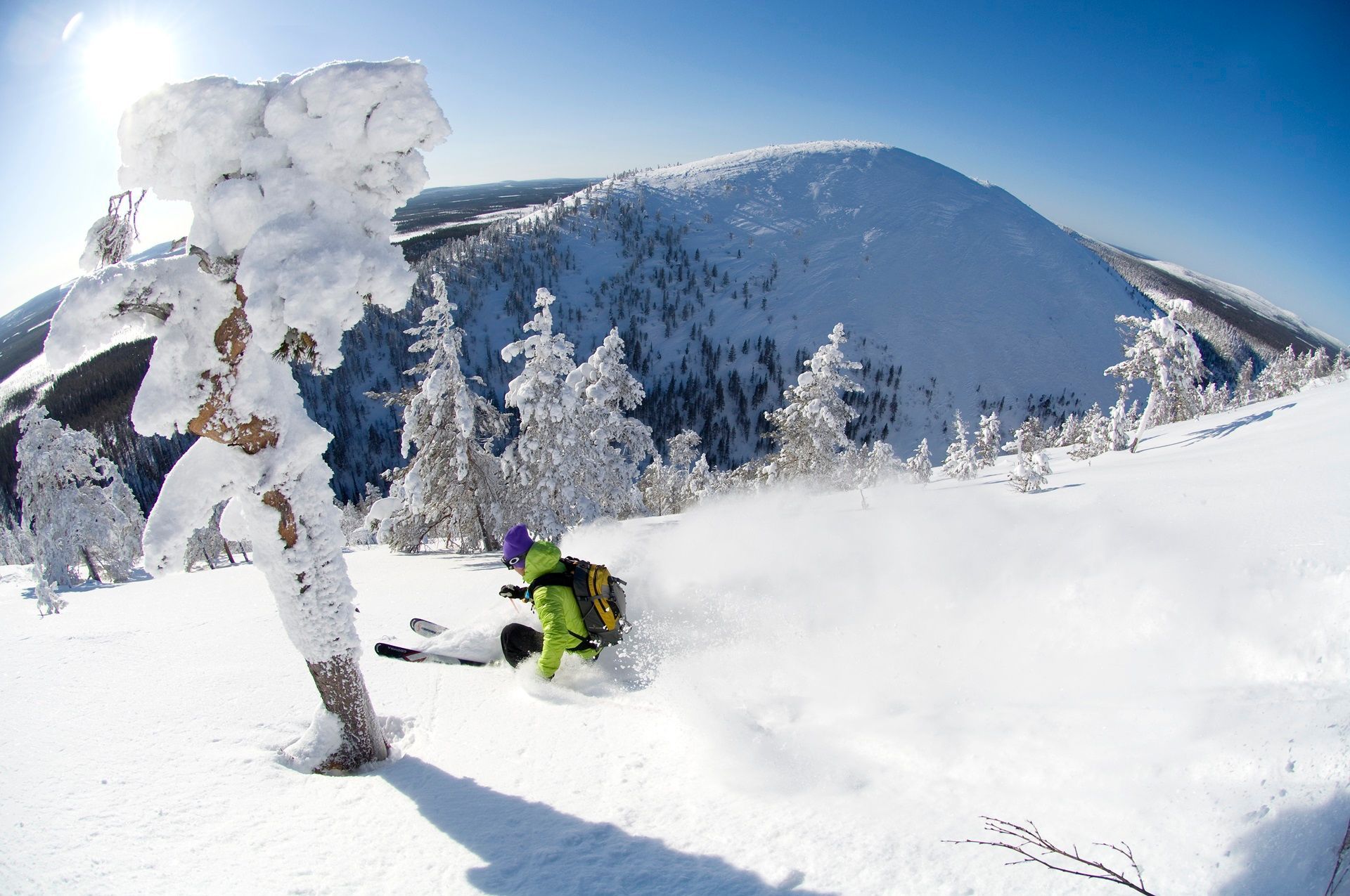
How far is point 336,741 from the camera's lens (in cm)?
475

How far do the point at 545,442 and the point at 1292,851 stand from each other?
20330 millimetres

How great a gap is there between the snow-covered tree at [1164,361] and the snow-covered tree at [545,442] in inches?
885

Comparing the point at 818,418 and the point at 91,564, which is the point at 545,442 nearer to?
the point at 818,418

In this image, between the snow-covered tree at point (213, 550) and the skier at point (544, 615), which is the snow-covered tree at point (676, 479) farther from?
the skier at point (544, 615)

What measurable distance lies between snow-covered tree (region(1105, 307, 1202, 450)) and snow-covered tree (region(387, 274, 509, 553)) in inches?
1008

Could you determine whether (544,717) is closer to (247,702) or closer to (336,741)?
(336,741)

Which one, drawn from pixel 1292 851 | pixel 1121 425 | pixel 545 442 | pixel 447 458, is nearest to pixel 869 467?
pixel 1121 425

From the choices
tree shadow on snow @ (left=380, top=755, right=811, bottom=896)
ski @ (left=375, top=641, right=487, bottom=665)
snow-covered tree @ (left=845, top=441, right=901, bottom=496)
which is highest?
tree shadow on snow @ (left=380, top=755, right=811, bottom=896)

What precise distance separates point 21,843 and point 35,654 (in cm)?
513

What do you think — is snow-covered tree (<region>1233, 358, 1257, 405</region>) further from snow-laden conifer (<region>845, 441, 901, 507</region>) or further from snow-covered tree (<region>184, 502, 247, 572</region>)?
snow-covered tree (<region>184, 502, 247, 572</region>)

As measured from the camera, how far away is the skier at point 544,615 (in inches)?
239

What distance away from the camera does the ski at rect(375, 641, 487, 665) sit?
6.78 meters

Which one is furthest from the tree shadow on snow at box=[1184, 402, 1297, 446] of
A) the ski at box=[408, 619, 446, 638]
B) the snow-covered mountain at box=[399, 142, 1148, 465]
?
the snow-covered mountain at box=[399, 142, 1148, 465]

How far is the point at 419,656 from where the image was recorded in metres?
6.81
